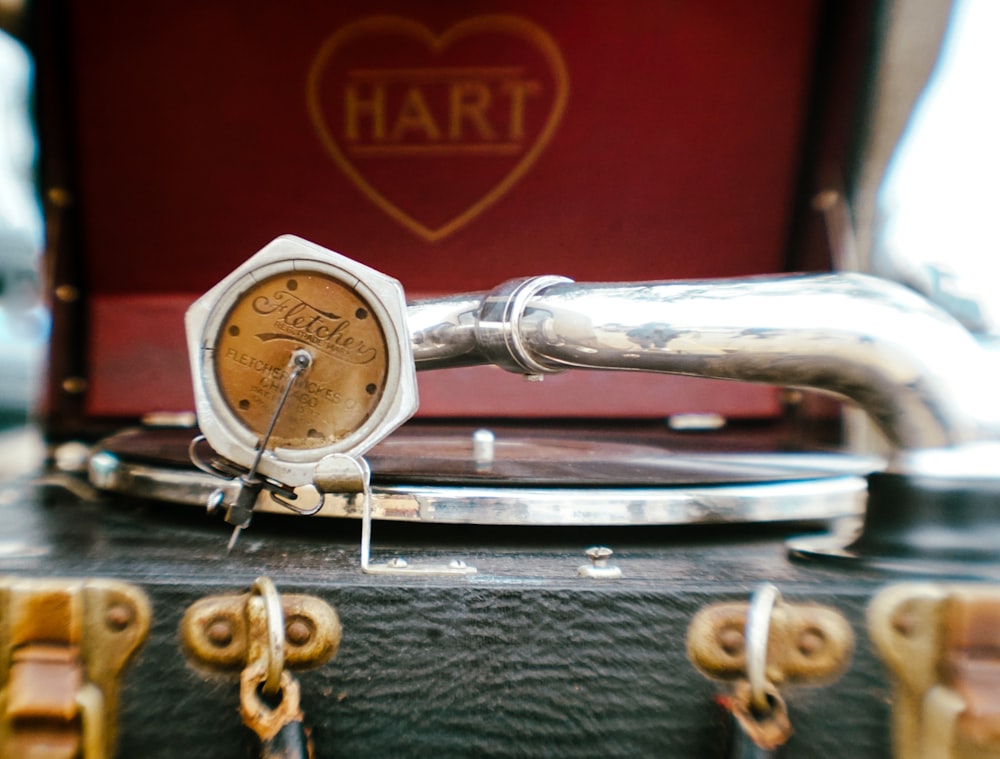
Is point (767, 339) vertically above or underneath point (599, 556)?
above

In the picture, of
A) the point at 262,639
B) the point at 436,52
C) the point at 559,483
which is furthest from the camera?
the point at 436,52

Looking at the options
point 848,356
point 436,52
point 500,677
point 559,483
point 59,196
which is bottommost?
point 500,677

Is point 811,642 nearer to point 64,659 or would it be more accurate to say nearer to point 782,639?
point 782,639

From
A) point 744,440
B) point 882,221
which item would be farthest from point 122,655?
point 882,221

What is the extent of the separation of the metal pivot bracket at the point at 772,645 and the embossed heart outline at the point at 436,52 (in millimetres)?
860

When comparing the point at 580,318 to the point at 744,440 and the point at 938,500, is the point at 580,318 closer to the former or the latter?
the point at 938,500

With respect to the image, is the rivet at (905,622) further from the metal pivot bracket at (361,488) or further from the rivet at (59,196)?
the rivet at (59,196)

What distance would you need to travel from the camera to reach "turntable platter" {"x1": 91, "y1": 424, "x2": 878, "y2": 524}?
589 millimetres

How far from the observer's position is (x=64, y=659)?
511 mm

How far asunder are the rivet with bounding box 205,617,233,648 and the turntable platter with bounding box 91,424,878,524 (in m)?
0.12

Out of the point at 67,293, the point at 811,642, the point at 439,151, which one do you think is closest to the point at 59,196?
the point at 67,293

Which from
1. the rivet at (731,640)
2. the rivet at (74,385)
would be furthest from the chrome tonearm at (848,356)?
the rivet at (74,385)

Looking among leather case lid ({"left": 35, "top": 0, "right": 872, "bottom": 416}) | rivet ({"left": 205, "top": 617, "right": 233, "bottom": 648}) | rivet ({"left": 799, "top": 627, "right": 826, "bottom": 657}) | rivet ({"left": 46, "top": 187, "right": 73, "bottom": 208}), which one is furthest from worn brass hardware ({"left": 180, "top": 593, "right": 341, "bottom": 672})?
rivet ({"left": 46, "top": 187, "right": 73, "bottom": 208})

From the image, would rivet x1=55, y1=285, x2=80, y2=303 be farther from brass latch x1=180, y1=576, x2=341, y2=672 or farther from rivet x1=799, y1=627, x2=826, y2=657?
rivet x1=799, y1=627, x2=826, y2=657
